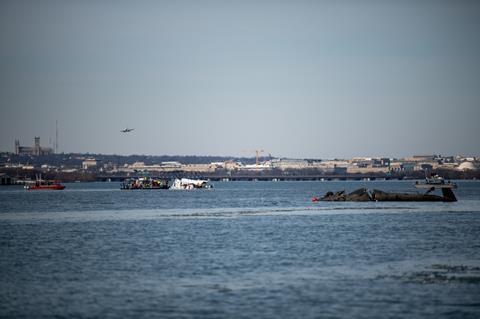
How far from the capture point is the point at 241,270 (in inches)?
1580

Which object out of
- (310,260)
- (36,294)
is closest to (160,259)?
(310,260)

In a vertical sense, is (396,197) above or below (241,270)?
above

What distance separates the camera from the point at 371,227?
68500mm

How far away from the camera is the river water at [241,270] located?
30.5m

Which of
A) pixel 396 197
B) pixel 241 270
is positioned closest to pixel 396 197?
pixel 396 197

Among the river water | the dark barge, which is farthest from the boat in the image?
the river water

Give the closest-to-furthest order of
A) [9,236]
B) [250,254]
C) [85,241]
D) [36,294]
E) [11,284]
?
[36,294]
[11,284]
[250,254]
[85,241]
[9,236]

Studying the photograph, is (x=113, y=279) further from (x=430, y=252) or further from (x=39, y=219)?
(x=39, y=219)

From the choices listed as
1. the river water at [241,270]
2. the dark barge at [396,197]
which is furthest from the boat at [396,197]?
the river water at [241,270]

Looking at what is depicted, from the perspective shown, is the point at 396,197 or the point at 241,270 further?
the point at 396,197

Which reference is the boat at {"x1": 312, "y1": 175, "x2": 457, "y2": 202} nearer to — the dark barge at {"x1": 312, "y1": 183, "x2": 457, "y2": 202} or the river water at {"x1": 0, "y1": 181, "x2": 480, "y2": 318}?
the dark barge at {"x1": 312, "y1": 183, "x2": 457, "y2": 202}

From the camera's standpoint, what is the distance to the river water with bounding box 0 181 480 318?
Result: 1200 inches

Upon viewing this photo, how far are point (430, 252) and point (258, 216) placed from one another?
1585 inches

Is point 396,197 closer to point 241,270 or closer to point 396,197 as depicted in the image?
point 396,197
